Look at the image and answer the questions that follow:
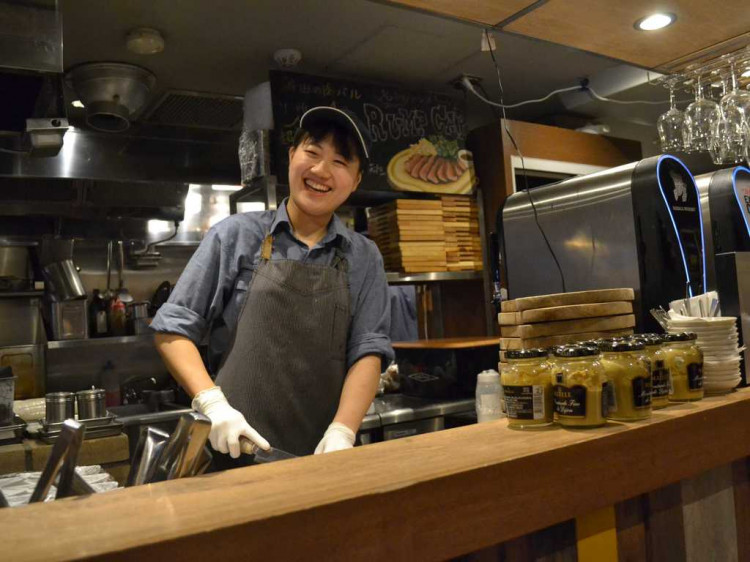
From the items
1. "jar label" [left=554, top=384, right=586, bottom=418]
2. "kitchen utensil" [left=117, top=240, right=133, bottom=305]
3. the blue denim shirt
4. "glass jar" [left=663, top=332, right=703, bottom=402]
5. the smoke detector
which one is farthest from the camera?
"kitchen utensil" [left=117, top=240, right=133, bottom=305]

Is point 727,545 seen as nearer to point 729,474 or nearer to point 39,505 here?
point 729,474

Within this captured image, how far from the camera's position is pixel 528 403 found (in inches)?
53.1

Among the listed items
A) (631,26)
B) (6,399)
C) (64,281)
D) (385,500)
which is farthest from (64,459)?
(64,281)

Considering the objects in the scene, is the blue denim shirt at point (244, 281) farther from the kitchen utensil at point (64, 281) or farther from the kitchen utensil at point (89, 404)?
the kitchen utensil at point (64, 281)

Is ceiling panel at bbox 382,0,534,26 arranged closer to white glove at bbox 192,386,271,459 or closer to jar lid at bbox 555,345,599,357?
jar lid at bbox 555,345,599,357

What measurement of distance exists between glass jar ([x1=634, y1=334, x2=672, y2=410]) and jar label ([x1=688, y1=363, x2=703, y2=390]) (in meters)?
0.07

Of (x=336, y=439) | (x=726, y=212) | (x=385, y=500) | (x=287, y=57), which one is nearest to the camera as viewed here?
(x=385, y=500)

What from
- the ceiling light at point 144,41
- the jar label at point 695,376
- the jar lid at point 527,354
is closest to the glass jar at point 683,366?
the jar label at point 695,376

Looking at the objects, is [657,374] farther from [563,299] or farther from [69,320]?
[69,320]

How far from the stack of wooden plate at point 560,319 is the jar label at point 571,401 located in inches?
11.9

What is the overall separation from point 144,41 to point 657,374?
9.67ft

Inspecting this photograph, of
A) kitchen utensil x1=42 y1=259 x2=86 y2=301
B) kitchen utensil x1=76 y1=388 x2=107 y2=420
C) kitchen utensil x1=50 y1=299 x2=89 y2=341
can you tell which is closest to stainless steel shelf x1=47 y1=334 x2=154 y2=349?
kitchen utensil x1=50 y1=299 x2=89 y2=341

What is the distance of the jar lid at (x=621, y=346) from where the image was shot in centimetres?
138

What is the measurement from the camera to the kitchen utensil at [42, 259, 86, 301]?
4457mm
